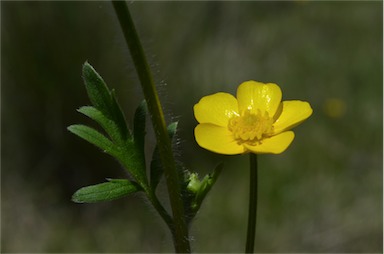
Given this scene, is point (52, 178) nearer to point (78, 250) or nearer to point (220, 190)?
point (78, 250)

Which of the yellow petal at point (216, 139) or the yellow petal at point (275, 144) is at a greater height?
the yellow petal at point (216, 139)

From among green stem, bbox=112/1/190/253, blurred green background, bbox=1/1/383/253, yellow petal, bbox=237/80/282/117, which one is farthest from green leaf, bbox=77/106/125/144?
blurred green background, bbox=1/1/383/253

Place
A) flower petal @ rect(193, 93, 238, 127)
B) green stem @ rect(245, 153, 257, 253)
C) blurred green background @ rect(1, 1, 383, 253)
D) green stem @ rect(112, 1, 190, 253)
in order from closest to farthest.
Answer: green stem @ rect(112, 1, 190, 253) → green stem @ rect(245, 153, 257, 253) → flower petal @ rect(193, 93, 238, 127) → blurred green background @ rect(1, 1, 383, 253)

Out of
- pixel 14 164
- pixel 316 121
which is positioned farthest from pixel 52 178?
pixel 316 121

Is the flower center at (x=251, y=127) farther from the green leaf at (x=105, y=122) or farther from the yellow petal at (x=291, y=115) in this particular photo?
the green leaf at (x=105, y=122)

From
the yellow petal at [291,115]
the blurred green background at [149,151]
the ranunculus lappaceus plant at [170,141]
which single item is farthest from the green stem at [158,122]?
the blurred green background at [149,151]

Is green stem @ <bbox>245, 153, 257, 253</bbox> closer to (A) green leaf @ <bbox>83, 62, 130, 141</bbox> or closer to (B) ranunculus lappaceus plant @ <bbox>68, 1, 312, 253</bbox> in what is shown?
(B) ranunculus lappaceus plant @ <bbox>68, 1, 312, 253</bbox>
